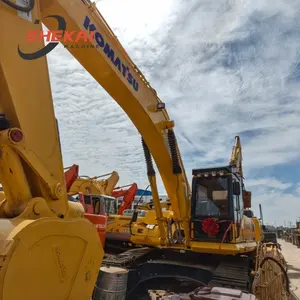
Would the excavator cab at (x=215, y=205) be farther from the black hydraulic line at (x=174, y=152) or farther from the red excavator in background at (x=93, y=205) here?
the red excavator in background at (x=93, y=205)

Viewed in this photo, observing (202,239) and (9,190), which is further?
(202,239)

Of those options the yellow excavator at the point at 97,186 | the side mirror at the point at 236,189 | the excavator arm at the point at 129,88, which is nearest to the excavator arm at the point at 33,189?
the excavator arm at the point at 129,88

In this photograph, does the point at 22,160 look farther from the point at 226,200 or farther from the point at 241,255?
the point at 241,255

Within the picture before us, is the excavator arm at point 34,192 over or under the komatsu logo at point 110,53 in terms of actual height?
under

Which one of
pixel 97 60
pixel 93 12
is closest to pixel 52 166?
pixel 97 60

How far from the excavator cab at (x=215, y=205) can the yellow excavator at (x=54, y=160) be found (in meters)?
0.03

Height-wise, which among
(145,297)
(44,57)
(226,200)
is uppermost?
(44,57)

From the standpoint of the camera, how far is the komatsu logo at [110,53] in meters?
4.48

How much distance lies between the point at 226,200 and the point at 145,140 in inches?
80.5

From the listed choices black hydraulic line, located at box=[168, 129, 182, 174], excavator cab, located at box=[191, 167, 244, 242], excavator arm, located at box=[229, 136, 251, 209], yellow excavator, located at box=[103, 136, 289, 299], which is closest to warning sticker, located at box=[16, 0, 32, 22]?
black hydraulic line, located at box=[168, 129, 182, 174]

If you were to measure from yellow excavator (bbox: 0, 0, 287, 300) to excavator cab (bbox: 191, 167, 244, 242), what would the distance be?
3cm

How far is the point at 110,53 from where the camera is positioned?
4.87 meters

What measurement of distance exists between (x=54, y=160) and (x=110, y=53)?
220 cm

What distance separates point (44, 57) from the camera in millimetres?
3318
